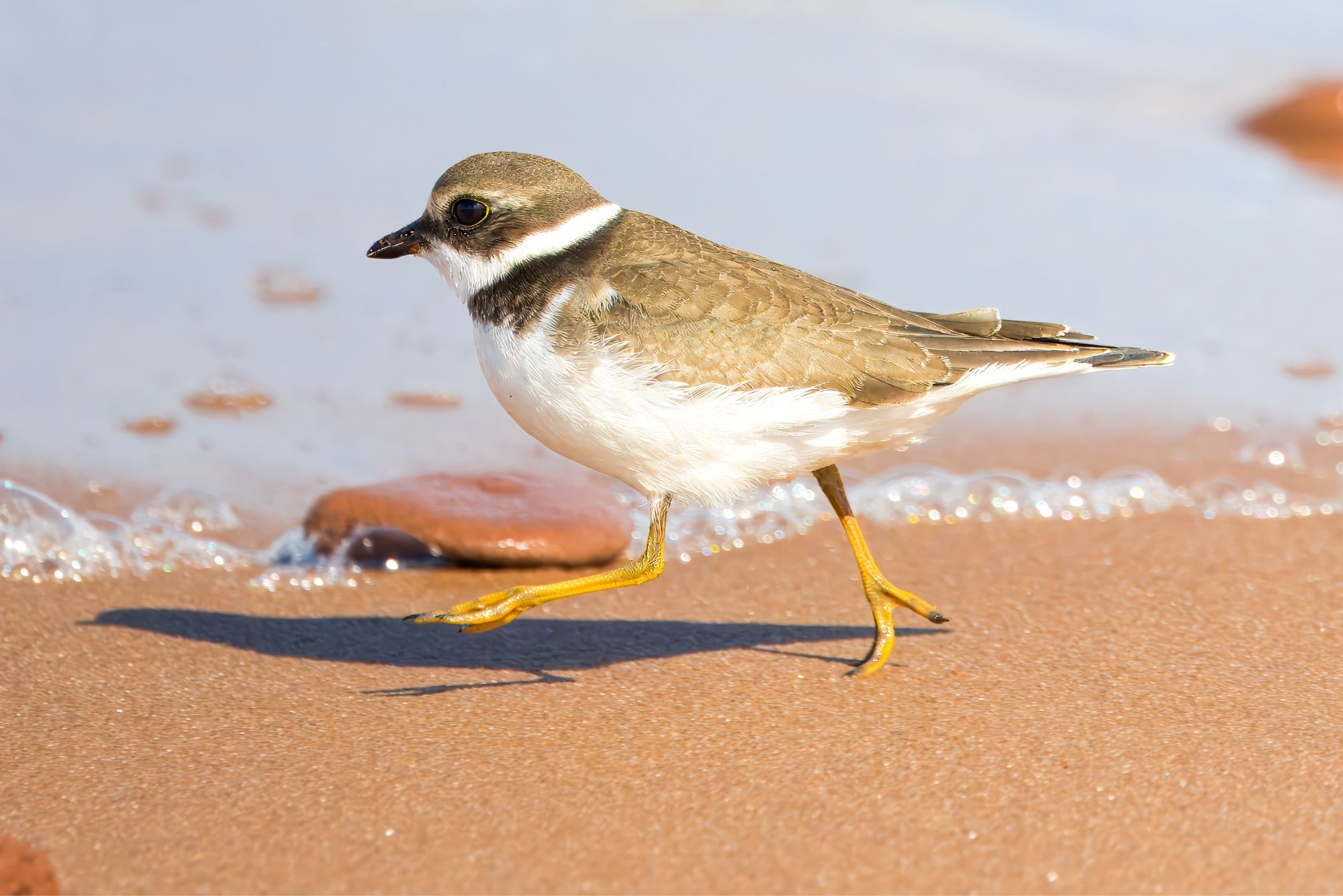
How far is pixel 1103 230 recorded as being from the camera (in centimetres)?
870

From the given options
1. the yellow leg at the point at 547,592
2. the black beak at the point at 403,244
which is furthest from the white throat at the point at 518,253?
the yellow leg at the point at 547,592

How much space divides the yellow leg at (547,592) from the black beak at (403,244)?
3.69ft

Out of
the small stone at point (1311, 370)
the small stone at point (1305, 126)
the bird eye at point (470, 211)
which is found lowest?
the bird eye at point (470, 211)

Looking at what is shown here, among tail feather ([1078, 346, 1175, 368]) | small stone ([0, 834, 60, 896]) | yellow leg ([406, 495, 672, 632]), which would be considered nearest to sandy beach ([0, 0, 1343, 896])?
small stone ([0, 834, 60, 896])

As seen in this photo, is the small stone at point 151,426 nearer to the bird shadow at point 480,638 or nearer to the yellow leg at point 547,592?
the bird shadow at point 480,638

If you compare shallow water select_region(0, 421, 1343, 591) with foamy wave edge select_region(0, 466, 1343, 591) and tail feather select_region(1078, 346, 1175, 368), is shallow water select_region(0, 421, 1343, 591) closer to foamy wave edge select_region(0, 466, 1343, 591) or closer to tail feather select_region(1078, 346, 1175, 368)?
foamy wave edge select_region(0, 466, 1343, 591)

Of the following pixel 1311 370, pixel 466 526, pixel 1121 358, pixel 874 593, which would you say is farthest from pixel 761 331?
pixel 1311 370

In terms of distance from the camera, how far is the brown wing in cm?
403

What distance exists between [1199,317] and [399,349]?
420cm

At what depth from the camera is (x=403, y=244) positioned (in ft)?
14.9

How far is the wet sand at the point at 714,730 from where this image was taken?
10.3 feet

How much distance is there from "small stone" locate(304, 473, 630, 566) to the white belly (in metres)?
1.13

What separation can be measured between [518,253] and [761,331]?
0.77 m

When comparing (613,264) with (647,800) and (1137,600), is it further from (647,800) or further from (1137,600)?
(1137,600)
